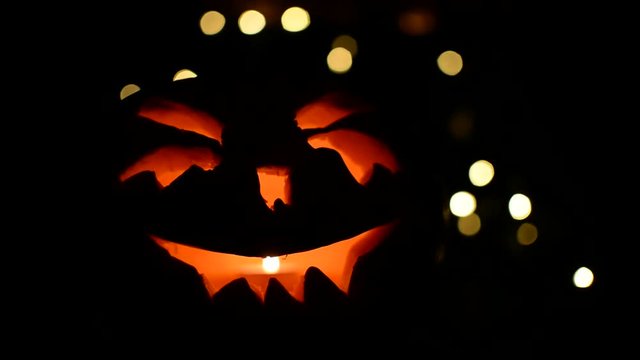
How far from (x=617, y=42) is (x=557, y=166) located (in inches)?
12.9

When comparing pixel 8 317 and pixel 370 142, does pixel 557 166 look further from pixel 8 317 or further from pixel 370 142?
pixel 8 317

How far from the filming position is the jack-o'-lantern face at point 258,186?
1.11 m

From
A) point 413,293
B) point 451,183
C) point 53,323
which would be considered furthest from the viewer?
point 451,183

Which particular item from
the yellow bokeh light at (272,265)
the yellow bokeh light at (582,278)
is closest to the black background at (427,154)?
the yellow bokeh light at (582,278)

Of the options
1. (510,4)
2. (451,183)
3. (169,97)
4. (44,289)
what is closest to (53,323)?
(44,289)

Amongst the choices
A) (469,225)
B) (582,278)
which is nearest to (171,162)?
(469,225)

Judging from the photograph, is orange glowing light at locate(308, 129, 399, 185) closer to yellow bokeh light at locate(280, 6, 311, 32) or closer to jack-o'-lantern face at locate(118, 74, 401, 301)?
jack-o'-lantern face at locate(118, 74, 401, 301)

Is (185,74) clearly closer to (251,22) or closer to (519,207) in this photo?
(251,22)

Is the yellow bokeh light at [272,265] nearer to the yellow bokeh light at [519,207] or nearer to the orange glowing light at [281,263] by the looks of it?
the orange glowing light at [281,263]

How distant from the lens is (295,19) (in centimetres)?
149

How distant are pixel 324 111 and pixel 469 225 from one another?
449 millimetres

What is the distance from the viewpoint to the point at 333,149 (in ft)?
3.98

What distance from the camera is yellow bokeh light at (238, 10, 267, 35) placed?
1.47 meters

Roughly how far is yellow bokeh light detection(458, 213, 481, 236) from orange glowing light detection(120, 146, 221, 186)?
1.91 ft
